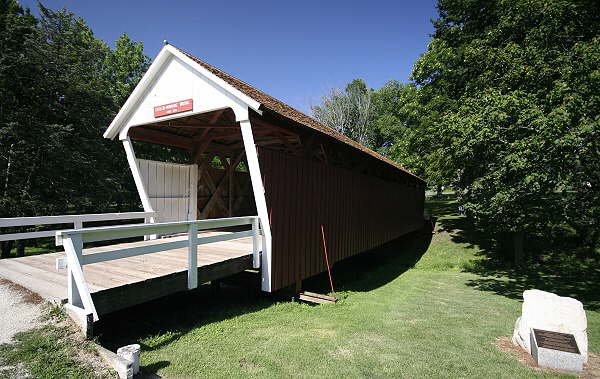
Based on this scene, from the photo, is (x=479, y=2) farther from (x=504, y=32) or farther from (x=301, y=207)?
(x=301, y=207)

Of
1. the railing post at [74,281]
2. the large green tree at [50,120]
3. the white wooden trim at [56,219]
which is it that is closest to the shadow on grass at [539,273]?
the railing post at [74,281]

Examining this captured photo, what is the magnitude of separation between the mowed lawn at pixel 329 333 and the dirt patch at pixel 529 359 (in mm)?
142

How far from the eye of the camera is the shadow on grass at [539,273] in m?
8.95

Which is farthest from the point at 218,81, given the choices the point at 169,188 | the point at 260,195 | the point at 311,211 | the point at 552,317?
the point at 552,317

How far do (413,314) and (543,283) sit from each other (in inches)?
247

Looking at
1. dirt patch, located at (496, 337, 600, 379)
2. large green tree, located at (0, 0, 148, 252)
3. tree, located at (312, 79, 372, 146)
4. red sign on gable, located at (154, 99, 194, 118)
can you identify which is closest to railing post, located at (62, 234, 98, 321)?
red sign on gable, located at (154, 99, 194, 118)

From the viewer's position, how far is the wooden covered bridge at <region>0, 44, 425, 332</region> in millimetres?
4355

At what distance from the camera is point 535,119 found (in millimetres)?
7176

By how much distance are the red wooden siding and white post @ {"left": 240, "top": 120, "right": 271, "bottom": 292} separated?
128mm

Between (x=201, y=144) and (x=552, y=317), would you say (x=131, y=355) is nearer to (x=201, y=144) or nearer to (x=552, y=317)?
(x=552, y=317)

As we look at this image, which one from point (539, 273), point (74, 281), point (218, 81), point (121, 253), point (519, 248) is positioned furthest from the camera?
point (519, 248)

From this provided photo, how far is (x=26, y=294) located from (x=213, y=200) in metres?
5.98

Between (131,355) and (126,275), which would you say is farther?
(126,275)

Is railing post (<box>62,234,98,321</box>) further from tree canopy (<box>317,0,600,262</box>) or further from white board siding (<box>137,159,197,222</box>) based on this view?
tree canopy (<box>317,0,600,262</box>)
